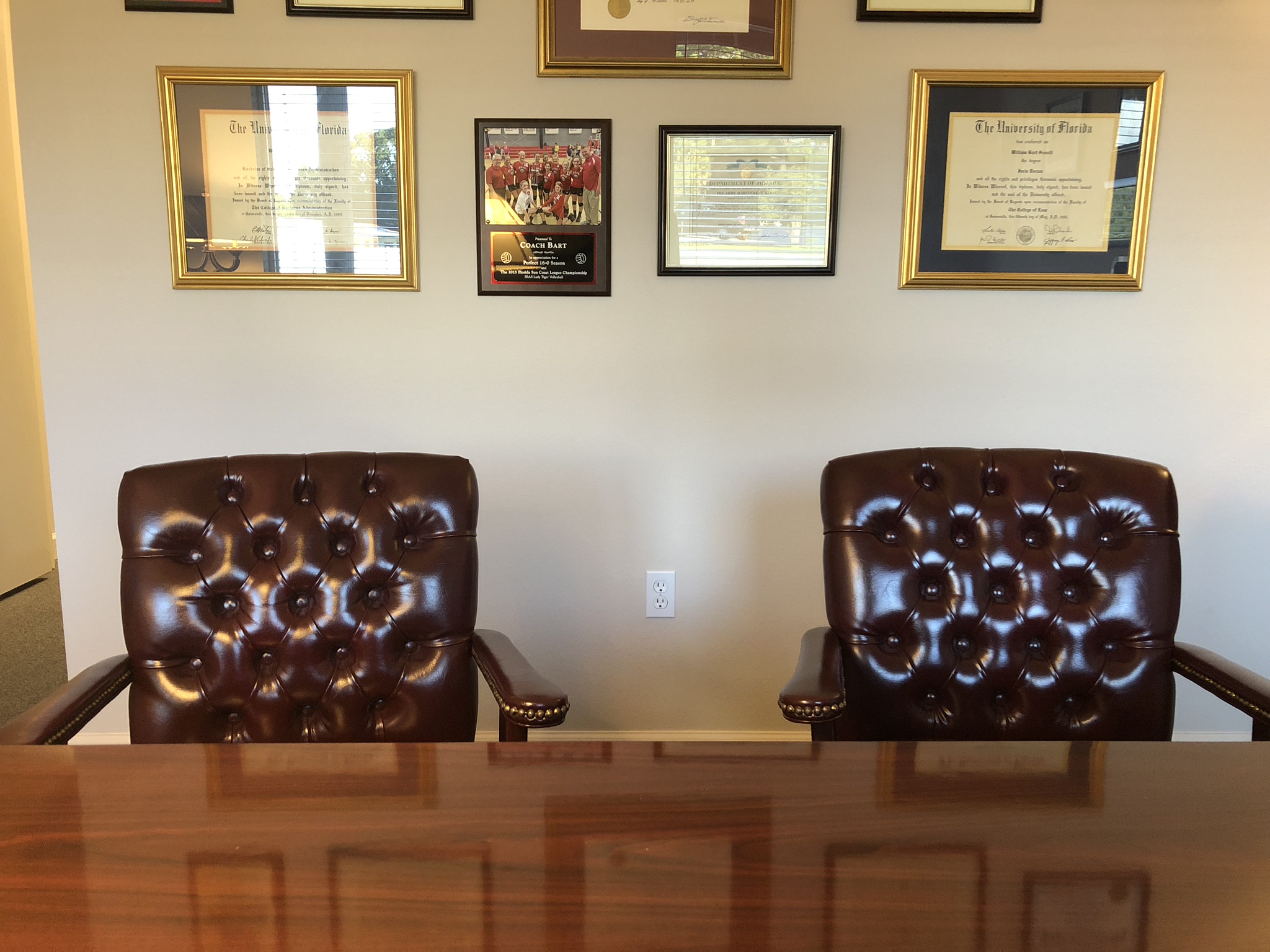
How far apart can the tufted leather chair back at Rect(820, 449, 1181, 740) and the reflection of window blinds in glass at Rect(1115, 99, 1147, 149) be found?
39.2 inches

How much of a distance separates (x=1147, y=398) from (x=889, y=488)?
1124 mm

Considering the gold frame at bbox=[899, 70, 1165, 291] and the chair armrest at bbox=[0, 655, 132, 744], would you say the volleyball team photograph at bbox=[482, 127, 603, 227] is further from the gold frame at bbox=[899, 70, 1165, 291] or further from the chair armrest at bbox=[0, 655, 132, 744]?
the chair armrest at bbox=[0, 655, 132, 744]

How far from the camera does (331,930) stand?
71 cm

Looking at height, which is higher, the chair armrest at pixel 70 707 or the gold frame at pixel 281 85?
the gold frame at pixel 281 85

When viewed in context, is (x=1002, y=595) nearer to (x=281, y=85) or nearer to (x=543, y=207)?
(x=543, y=207)

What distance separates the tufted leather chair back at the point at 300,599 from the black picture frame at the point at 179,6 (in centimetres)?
121

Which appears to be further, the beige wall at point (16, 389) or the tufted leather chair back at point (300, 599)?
the beige wall at point (16, 389)

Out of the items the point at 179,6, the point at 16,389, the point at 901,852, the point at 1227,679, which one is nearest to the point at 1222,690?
the point at 1227,679

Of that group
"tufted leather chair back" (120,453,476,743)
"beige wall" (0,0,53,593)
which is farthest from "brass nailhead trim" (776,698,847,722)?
"beige wall" (0,0,53,593)

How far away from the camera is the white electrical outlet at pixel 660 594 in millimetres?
2273

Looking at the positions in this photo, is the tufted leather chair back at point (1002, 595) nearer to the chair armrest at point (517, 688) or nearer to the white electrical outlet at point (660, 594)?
the chair armrest at point (517, 688)

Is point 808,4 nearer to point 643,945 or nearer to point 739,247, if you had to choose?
point 739,247
